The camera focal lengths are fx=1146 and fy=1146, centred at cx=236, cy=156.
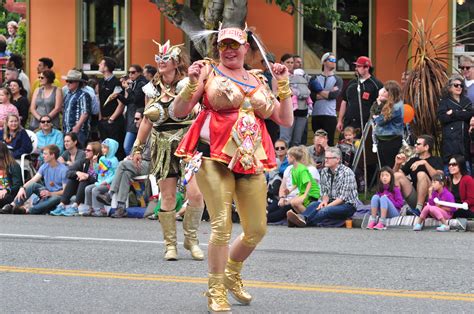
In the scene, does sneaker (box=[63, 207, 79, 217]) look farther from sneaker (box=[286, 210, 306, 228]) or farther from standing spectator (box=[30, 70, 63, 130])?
sneaker (box=[286, 210, 306, 228])

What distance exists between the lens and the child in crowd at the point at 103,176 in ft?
57.6

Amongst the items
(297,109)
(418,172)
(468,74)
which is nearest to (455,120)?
(468,74)

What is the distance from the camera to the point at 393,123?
17031 mm

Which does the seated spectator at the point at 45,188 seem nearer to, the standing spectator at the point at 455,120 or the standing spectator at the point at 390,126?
the standing spectator at the point at 390,126

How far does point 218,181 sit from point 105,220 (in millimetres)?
8732

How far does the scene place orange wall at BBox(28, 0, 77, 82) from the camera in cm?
2486

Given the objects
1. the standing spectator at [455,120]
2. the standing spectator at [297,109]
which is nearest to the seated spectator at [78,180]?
the standing spectator at [297,109]

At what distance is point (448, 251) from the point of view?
480 inches

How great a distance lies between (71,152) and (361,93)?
15.7 ft

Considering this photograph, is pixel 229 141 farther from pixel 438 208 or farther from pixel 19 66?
pixel 19 66

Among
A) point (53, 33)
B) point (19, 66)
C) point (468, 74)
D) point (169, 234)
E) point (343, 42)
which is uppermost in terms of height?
point (53, 33)

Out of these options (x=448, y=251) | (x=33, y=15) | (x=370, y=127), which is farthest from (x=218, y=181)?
(x=33, y=15)

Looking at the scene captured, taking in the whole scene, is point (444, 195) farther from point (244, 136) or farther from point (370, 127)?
point (244, 136)

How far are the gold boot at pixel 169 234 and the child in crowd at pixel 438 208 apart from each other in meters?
4.65
